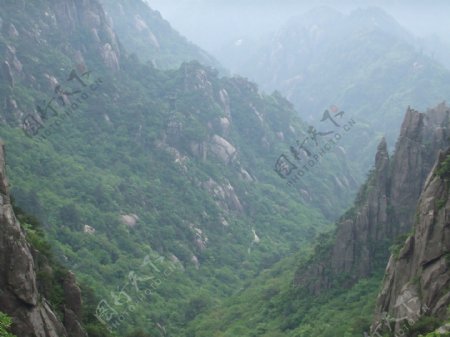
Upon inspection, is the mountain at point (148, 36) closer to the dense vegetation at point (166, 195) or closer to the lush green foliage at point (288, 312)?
the dense vegetation at point (166, 195)

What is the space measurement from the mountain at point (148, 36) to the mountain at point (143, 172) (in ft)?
126

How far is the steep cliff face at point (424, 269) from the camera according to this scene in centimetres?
2681

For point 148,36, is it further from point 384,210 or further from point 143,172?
point 384,210

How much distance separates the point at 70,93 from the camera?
76.8 m

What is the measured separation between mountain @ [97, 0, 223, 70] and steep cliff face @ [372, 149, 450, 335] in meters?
111

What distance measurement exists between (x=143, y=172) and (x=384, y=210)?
38.8 metres

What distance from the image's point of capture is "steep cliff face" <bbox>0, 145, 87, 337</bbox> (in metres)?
22.5

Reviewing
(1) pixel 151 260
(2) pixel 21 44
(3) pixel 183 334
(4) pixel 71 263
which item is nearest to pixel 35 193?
(4) pixel 71 263

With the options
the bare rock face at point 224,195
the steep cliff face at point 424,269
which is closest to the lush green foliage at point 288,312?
the steep cliff face at point 424,269

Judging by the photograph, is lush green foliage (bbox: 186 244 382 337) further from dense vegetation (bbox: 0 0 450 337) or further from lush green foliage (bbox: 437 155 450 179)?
lush green foliage (bbox: 437 155 450 179)

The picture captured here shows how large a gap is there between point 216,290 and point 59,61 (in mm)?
39063

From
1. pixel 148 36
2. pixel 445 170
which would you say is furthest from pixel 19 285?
pixel 148 36

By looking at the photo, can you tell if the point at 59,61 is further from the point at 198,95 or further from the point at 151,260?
the point at 151,260

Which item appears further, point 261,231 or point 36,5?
point 36,5
